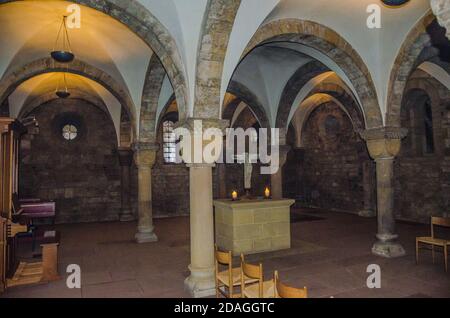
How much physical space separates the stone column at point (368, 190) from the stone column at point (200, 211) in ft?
30.1

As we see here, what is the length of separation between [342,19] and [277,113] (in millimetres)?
3875

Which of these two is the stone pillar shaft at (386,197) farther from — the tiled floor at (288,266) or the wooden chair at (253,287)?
the wooden chair at (253,287)

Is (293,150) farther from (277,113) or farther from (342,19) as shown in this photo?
(342,19)

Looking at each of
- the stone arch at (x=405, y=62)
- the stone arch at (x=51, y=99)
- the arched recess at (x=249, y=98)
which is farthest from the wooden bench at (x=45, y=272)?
the stone arch at (x=51, y=99)

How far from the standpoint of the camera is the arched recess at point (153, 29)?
491cm

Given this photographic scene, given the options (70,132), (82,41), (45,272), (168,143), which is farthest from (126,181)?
(45,272)

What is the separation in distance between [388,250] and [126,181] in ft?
31.0

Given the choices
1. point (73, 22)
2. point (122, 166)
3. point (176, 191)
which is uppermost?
point (73, 22)

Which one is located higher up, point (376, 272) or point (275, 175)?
point (275, 175)

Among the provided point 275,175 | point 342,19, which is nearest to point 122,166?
point 275,175

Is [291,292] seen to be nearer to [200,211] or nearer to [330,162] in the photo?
[200,211]

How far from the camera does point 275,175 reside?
34.4 feet

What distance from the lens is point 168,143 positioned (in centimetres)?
1430

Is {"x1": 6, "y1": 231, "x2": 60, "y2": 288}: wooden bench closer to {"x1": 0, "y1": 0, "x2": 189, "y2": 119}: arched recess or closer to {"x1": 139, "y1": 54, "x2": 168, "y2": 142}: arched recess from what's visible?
{"x1": 0, "y1": 0, "x2": 189, "y2": 119}: arched recess
